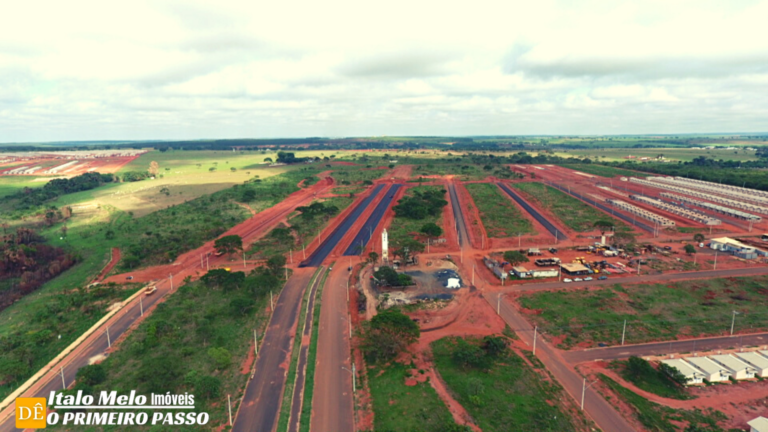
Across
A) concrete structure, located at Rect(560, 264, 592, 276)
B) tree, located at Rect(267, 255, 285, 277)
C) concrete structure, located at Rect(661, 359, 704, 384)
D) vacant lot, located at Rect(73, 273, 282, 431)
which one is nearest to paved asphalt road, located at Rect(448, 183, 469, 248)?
concrete structure, located at Rect(560, 264, 592, 276)

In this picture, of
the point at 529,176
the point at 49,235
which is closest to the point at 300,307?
the point at 49,235

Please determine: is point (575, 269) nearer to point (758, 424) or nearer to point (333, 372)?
point (758, 424)

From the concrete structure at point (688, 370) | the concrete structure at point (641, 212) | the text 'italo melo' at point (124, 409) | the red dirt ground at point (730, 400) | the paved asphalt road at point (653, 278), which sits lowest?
the red dirt ground at point (730, 400)

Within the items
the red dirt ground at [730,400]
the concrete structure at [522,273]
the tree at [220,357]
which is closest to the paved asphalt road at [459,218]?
the concrete structure at [522,273]

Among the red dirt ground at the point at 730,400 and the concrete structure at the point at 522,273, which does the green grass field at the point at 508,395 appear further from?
the concrete structure at the point at 522,273

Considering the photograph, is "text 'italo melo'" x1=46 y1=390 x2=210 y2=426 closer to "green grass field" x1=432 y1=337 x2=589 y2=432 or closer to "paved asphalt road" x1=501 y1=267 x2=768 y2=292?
"green grass field" x1=432 y1=337 x2=589 y2=432
